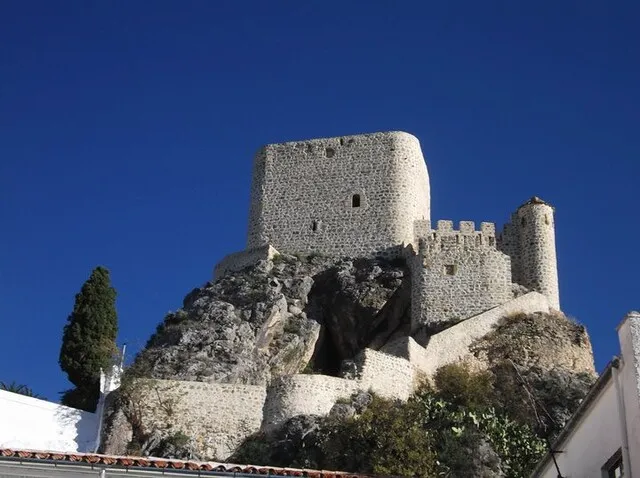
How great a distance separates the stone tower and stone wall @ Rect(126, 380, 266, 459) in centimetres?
1577

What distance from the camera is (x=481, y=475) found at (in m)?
33.5

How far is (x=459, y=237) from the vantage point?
48.9 meters

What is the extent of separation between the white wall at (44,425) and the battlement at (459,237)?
17351 millimetres

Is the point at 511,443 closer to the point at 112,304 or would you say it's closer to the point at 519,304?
the point at 519,304

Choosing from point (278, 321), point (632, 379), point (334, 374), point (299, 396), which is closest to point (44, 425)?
point (299, 396)

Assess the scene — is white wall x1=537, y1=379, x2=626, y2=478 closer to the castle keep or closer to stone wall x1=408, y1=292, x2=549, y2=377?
stone wall x1=408, y1=292, x2=549, y2=377

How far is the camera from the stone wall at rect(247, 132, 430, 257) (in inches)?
2025

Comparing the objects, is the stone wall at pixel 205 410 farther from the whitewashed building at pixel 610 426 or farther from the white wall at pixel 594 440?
the white wall at pixel 594 440

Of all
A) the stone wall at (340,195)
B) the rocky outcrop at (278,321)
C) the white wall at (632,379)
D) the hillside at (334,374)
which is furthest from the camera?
the stone wall at (340,195)

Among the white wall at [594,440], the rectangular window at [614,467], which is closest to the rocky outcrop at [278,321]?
the white wall at [594,440]

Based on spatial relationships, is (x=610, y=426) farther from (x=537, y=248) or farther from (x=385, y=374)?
(x=537, y=248)

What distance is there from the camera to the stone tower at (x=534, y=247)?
162ft

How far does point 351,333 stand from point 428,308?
3.50 metres

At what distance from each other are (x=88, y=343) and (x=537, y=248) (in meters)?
20.5
